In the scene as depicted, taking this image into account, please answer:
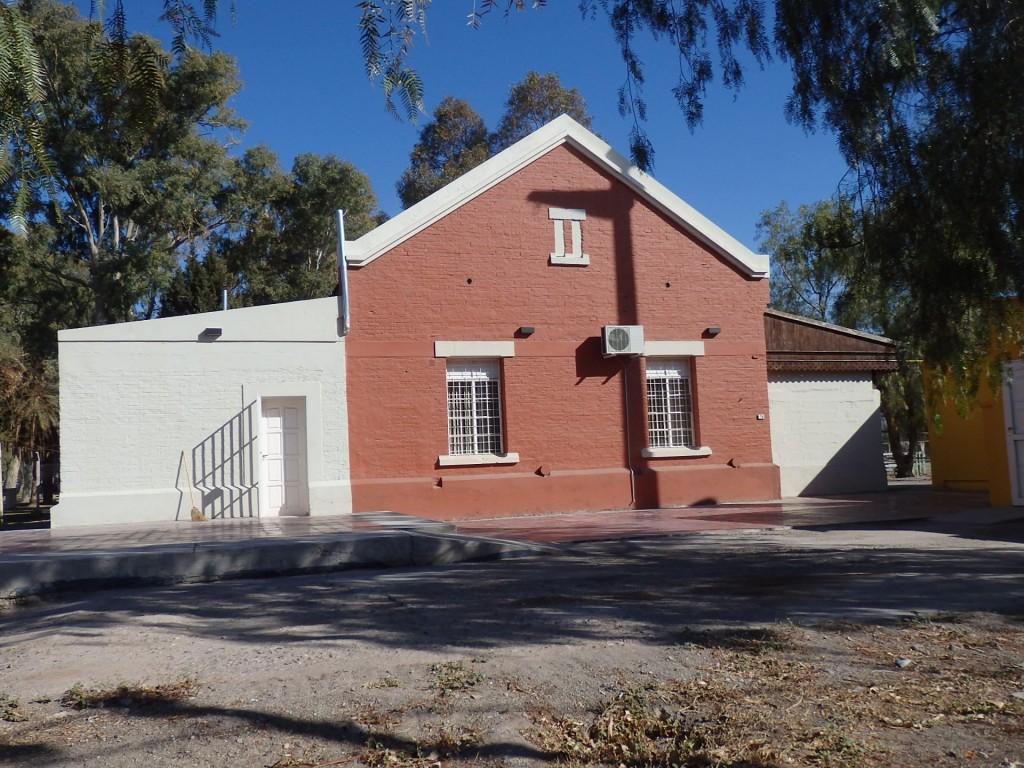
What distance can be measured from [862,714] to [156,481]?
13.1 metres

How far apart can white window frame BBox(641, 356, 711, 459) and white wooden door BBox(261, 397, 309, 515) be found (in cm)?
674

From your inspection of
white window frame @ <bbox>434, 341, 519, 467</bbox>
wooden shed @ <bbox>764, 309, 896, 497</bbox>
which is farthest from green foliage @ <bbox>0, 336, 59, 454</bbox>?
wooden shed @ <bbox>764, 309, 896, 497</bbox>

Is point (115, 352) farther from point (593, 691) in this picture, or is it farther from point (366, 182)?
point (366, 182)

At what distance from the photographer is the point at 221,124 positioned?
2903cm

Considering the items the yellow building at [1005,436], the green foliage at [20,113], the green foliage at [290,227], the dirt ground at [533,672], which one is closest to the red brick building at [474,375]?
the yellow building at [1005,436]

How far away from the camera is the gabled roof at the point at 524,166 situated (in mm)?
16984

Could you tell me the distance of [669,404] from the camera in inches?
742

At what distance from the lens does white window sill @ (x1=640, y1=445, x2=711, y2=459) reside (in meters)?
18.2

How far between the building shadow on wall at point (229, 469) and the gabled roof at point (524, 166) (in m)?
3.51

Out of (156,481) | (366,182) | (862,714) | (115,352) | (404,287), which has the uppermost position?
(366,182)

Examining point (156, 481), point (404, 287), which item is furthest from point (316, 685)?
point (404, 287)

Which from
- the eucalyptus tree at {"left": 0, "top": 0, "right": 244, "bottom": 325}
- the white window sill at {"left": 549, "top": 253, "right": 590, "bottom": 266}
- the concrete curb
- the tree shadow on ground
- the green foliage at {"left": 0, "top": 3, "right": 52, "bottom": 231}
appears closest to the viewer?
the green foliage at {"left": 0, "top": 3, "right": 52, "bottom": 231}

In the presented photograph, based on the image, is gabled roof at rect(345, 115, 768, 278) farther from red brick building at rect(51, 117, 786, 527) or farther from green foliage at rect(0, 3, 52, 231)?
green foliage at rect(0, 3, 52, 231)

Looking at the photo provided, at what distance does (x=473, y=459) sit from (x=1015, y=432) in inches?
360
